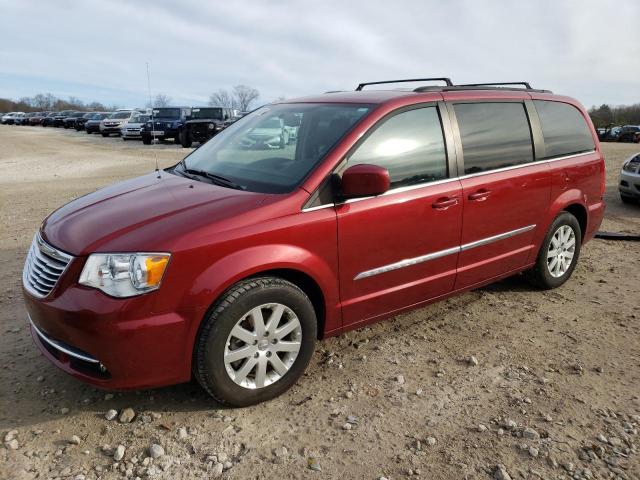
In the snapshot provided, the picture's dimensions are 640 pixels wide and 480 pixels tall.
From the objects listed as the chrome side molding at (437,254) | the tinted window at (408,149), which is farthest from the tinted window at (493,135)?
the chrome side molding at (437,254)

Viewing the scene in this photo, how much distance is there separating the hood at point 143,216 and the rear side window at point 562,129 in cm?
278

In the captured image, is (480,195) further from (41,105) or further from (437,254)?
(41,105)

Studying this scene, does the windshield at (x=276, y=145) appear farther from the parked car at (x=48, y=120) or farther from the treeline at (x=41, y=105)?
the treeline at (x=41, y=105)

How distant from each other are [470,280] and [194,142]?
19.7 metres

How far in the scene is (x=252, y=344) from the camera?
2865mm

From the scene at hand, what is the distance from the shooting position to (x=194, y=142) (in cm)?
2200

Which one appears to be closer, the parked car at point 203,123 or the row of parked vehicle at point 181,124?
the parked car at point 203,123

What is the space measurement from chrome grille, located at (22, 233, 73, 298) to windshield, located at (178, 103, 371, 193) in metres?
1.10

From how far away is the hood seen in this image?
8.64 ft

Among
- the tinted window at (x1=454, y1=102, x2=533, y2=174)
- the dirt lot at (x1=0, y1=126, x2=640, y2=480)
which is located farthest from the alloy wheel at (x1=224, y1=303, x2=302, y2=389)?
the tinted window at (x1=454, y1=102, x2=533, y2=174)

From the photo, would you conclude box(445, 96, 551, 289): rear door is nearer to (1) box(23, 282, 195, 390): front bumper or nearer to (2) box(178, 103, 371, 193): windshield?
(2) box(178, 103, 371, 193): windshield

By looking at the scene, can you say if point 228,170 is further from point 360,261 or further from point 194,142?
point 194,142

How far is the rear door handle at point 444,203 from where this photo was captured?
3.48 metres

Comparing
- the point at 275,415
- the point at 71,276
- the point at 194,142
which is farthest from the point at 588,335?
the point at 194,142
